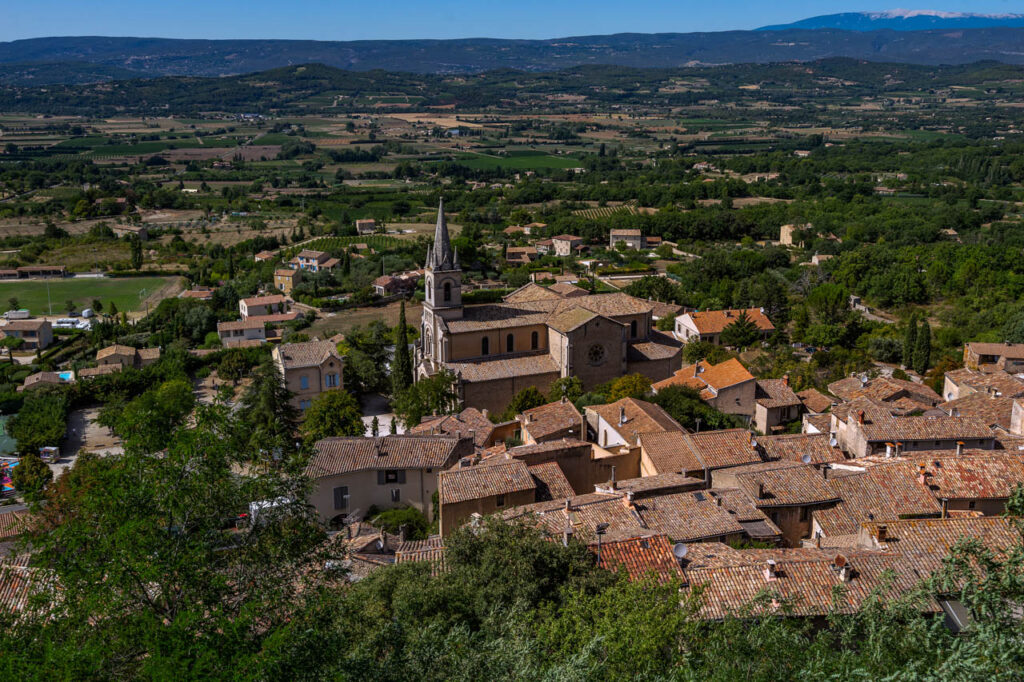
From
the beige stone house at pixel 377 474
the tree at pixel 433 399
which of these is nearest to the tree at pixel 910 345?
the tree at pixel 433 399

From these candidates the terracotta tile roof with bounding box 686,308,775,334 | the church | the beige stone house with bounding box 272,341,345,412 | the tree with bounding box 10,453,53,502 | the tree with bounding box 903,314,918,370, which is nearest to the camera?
the tree with bounding box 10,453,53,502

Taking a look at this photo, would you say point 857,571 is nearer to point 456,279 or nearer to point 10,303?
point 456,279

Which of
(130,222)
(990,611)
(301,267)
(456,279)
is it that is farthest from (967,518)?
(130,222)

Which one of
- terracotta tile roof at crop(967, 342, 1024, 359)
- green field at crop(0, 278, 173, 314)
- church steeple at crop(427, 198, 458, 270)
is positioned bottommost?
green field at crop(0, 278, 173, 314)

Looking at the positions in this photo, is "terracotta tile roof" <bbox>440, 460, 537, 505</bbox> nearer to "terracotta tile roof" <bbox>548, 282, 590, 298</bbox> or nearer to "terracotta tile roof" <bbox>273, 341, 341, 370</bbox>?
"terracotta tile roof" <bbox>273, 341, 341, 370</bbox>

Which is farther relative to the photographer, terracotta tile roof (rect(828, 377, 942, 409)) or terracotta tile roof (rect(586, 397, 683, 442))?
terracotta tile roof (rect(828, 377, 942, 409))

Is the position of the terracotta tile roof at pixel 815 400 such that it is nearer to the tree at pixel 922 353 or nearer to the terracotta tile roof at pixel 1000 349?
the tree at pixel 922 353

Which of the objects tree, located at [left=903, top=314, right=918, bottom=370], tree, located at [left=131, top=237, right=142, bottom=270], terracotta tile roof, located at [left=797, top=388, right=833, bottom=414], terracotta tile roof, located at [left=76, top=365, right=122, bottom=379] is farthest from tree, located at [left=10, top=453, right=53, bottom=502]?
tree, located at [left=131, top=237, right=142, bottom=270]
